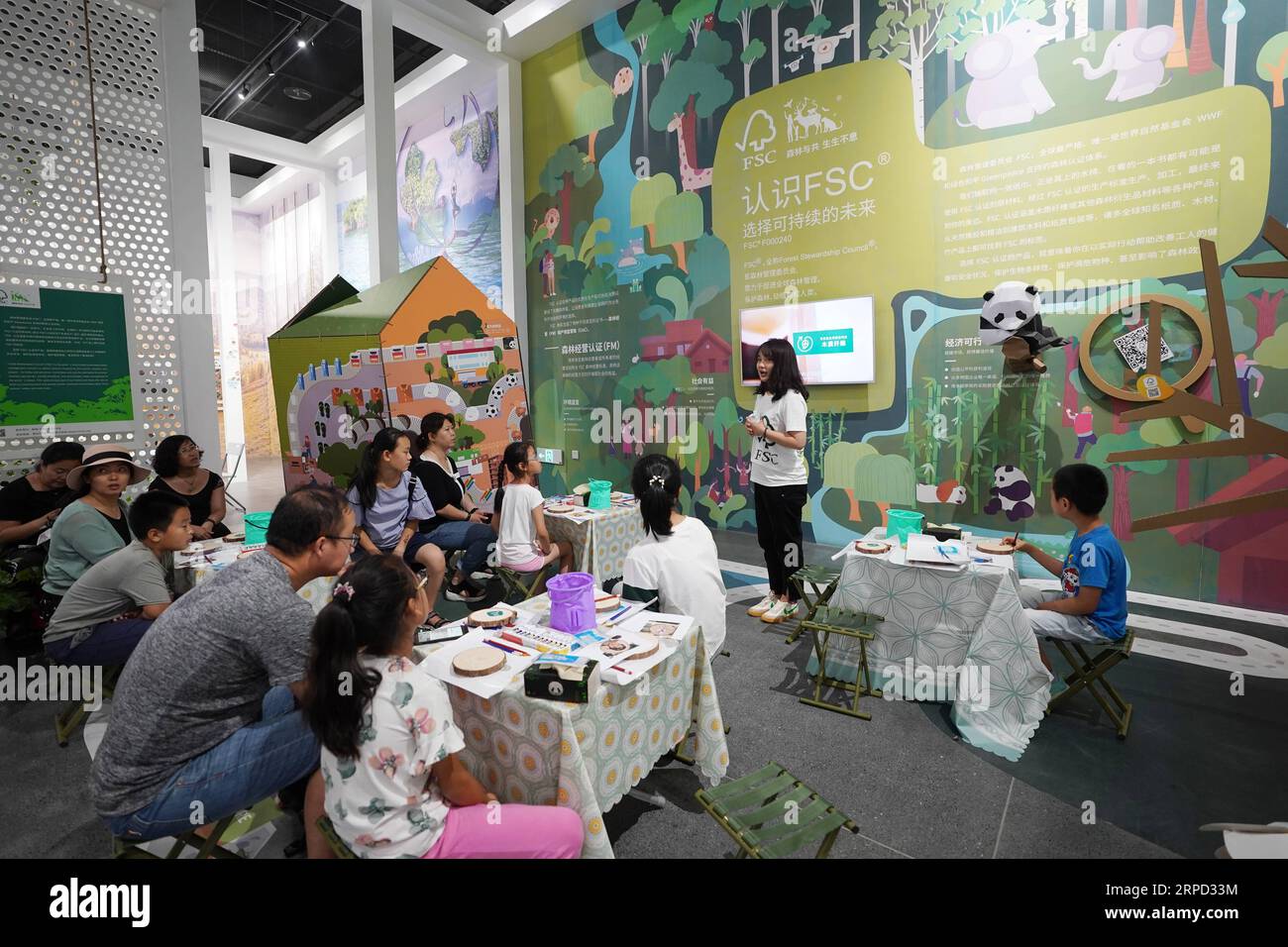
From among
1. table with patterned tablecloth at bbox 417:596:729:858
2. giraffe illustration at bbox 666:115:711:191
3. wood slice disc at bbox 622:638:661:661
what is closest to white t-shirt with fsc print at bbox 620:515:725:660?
table with patterned tablecloth at bbox 417:596:729:858

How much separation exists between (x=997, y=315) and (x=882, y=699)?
2819 mm

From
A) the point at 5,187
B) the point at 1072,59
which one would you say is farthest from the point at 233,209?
the point at 1072,59

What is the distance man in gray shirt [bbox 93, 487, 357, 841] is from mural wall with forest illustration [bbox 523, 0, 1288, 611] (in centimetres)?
391

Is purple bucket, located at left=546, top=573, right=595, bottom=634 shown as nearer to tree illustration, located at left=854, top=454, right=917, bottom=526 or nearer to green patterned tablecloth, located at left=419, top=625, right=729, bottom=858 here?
green patterned tablecloth, located at left=419, top=625, right=729, bottom=858

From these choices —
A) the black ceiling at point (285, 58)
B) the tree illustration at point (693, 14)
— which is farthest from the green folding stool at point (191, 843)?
the black ceiling at point (285, 58)

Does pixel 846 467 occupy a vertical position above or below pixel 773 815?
above

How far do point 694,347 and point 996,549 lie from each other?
3.95 meters

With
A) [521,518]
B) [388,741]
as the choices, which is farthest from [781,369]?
[388,741]

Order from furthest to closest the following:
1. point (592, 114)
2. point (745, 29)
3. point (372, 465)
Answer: point (592, 114) < point (745, 29) < point (372, 465)

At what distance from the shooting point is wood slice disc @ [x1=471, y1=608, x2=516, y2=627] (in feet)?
6.98

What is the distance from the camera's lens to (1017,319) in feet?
14.0

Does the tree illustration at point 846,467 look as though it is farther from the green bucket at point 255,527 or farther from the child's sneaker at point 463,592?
the green bucket at point 255,527

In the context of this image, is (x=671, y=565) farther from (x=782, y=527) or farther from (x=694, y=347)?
(x=694, y=347)

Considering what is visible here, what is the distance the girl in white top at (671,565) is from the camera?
2367 mm
